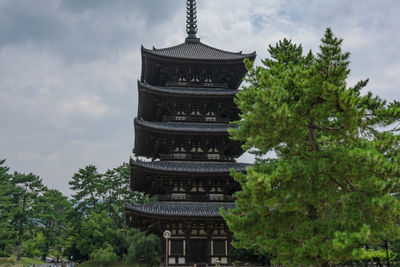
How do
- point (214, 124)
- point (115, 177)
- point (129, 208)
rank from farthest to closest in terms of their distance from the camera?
point (115, 177) → point (214, 124) → point (129, 208)

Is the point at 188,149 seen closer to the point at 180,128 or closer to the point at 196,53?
the point at 180,128

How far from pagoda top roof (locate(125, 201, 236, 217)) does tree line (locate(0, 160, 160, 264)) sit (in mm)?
20858

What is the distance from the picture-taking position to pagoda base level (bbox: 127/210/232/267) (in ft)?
75.9

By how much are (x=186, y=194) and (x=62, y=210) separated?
46791 millimetres

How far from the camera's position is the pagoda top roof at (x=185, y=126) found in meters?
24.6

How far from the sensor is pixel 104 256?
45594 mm

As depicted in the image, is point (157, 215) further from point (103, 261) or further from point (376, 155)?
point (103, 261)

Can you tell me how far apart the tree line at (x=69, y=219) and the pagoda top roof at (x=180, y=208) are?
68.4ft

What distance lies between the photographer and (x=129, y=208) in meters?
22.1

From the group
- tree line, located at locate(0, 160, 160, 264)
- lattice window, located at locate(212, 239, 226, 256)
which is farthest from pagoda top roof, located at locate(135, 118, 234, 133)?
tree line, located at locate(0, 160, 160, 264)

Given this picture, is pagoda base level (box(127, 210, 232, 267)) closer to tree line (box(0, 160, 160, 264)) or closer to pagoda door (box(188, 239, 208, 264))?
pagoda door (box(188, 239, 208, 264))

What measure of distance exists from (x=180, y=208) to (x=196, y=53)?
13384 millimetres

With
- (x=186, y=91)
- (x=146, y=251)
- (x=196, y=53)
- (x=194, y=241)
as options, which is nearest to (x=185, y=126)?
(x=186, y=91)

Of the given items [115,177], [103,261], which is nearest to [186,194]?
[103,261]
